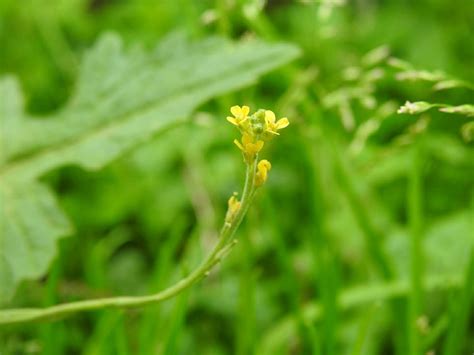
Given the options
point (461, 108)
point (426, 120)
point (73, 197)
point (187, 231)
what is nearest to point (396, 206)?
point (187, 231)

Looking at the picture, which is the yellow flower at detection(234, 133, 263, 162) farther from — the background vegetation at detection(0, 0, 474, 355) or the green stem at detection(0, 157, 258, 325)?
the background vegetation at detection(0, 0, 474, 355)

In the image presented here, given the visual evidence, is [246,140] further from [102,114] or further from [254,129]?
[102,114]

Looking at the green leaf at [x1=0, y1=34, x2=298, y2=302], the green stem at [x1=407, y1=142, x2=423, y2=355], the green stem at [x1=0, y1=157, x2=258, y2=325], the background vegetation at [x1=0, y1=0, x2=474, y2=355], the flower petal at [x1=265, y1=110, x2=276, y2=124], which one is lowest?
the background vegetation at [x1=0, y1=0, x2=474, y2=355]

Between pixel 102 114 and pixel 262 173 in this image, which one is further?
pixel 102 114

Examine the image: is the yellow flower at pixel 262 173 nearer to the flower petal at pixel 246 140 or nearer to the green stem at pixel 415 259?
the flower petal at pixel 246 140

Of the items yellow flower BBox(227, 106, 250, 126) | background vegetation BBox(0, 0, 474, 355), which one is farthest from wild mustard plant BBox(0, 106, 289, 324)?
background vegetation BBox(0, 0, 474, 355)

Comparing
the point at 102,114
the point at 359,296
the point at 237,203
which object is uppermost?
the point at 237,203

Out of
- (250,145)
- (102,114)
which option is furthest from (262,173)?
(102,114)
